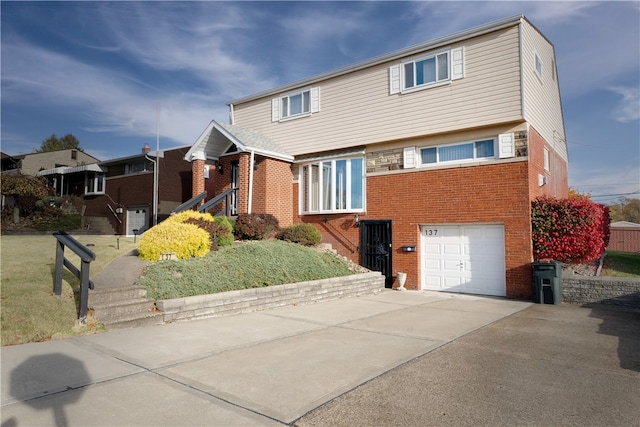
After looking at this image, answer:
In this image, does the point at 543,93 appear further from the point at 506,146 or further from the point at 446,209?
the point at 446,209

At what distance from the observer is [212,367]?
5062mm

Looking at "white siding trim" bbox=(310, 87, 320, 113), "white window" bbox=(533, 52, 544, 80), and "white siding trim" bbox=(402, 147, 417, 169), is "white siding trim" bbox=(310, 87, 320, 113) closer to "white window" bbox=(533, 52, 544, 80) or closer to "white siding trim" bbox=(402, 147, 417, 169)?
"white siding trim" bbox=(402, 147, 417, 169)

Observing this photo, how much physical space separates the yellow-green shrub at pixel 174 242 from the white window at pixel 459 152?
25.6 ft

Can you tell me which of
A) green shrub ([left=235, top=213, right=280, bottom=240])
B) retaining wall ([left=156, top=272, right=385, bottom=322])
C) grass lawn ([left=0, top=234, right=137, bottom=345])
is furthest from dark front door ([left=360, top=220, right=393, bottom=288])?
grass lawn ([left=0, top=234, right=137, bottom=345])

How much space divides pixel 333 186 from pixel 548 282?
8027mm

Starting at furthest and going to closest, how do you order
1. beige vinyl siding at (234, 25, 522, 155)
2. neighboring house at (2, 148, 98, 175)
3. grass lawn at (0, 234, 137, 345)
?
neighboring house at (2, 148, 98, 175)
beige vinyl siding at (234, 25, 522, 155)
grass lawn at (0, 234, 137, 345)

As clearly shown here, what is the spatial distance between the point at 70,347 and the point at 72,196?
22.9 meters

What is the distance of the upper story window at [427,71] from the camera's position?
1327 centimetres

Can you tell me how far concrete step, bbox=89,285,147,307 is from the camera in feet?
23.7

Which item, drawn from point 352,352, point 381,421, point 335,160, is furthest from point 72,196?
point 381,421

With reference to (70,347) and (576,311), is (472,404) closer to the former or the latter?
(70,347)

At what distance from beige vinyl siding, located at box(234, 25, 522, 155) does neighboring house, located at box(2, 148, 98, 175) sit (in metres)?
25.4

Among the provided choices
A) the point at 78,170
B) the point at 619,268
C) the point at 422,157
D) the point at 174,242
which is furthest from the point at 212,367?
the point at 78,170

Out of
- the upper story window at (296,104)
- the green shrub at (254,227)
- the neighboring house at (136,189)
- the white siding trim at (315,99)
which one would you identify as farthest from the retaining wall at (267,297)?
the neighboring house at (136,189)
